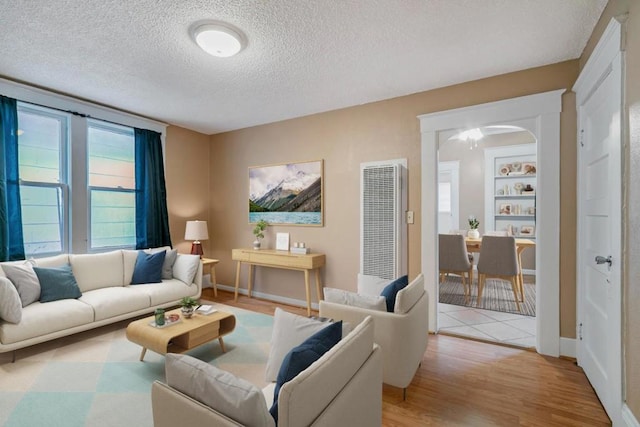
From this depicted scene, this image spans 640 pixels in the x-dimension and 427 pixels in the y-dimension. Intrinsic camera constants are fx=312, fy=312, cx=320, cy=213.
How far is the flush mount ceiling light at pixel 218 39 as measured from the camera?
2.29 meters

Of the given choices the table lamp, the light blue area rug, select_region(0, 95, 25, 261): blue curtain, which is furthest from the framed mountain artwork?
select_region(0, 95, 25, 261): blue curtain

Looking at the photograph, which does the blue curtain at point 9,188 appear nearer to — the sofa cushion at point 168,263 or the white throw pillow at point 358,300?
the sofa cushion at point 168,263

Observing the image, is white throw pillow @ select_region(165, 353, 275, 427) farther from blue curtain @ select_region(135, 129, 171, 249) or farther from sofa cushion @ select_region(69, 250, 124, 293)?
blue curtain @ select_region(135, 129, 171, 249)

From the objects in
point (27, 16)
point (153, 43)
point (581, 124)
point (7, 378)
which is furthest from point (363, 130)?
point (7, 378)

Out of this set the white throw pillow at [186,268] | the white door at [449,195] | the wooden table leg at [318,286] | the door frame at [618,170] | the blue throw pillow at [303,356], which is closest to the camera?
the blue throw pillow at [303,356]

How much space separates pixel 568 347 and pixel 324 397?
2768 mm

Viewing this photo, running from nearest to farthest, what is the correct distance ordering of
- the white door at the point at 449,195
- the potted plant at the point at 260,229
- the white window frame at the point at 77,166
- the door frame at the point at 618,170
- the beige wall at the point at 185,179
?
the door frame at the point at 618,170, the white window frame at the point at 77,166, the potted plant at the point at 260,229, the beige wall at the point at 185,179, the white door at the point at 449,195

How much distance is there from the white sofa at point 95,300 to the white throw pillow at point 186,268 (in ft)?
0.04

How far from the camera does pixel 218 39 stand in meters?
2.38

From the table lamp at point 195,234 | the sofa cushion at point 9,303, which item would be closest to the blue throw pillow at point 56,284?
the sofa cushion at point 9,303

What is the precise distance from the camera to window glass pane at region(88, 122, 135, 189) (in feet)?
13.2

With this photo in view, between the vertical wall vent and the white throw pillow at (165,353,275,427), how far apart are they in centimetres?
257

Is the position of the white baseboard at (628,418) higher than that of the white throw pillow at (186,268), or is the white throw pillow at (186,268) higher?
the white throw pillow at (186,268)

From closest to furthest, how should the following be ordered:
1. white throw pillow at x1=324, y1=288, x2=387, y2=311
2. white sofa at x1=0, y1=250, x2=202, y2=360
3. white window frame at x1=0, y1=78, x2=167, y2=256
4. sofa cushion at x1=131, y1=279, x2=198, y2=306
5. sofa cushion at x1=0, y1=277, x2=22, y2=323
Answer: white throw pillow at x1=324, y1=288, x2=387, y2=311 → sofa cushion at x1=0, y1=277, x2=22, y2=323 → white sofa at x1=0, y1=250, x2=202, y2=360 → sofa cushion at x1=131, y1=279, x2=198, y2=306 → white window frame at x1=0, y1=78, x2=167, y2=256
